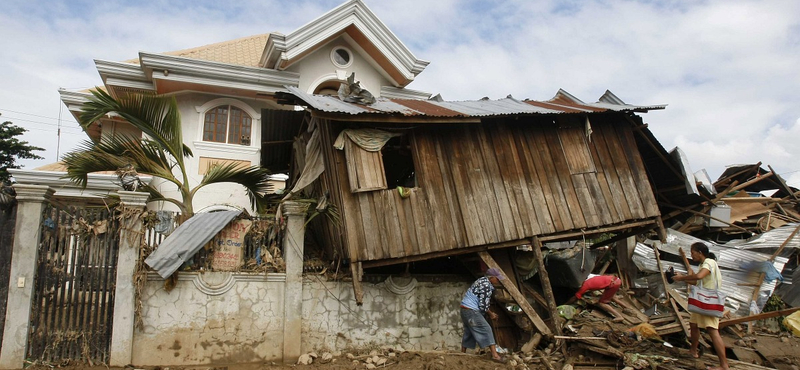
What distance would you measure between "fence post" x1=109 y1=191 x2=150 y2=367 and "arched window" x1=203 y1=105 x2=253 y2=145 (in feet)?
20.5

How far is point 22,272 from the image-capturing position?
23.5 feet

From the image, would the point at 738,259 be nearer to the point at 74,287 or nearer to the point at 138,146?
the point at 138,146

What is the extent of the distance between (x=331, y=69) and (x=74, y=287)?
945 cm

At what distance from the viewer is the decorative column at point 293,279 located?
8.11 metres

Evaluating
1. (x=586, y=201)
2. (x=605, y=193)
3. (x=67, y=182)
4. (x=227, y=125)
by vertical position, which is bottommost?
(x=586, y=201)

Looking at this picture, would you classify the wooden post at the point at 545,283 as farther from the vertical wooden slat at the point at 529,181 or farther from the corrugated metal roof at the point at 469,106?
the corrugated metal roof at the point at 469,106

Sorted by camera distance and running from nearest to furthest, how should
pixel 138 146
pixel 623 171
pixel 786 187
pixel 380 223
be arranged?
pixel 380 223, pixel 138 146, pixel 623 171, pixel 786 187

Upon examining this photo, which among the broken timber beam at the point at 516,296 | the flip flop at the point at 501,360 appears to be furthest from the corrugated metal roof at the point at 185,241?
the flip flop at the point at 501,360

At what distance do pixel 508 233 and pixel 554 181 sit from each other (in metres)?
1.40

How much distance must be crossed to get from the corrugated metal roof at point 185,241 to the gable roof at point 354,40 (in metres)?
6.78

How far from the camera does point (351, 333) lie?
28.0 ft

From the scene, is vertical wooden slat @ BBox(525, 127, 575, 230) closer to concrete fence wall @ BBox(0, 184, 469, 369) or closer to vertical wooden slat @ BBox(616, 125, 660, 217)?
vertical wooden slat @ BBox(616, 125, 660, 217)

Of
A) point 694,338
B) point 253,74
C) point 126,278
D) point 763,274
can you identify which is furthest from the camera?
point 253,74

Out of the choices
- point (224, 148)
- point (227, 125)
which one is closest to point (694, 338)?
point (224, 148)
